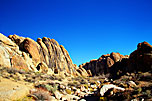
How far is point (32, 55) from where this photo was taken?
34.5 m

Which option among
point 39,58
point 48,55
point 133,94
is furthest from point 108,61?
point 133,94

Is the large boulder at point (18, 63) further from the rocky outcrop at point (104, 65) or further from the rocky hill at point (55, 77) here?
the rocky outcrop at point (104, 65)

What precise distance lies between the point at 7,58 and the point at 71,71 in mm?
25268

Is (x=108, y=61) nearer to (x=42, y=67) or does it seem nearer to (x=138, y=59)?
(x=138, y=59)

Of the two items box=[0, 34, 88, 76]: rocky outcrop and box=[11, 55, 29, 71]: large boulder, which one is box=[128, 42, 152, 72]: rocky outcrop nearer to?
box=[0, 34, 88, 76]: rocky outcrop

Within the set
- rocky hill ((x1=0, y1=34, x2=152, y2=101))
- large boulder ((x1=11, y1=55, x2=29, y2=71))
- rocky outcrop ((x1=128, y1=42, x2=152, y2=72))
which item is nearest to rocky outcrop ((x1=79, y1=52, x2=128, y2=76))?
rocky hill ((x1=0, y1=34, x2=152, y2=101))

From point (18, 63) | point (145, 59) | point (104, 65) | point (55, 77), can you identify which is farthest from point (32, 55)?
point (104, 65)

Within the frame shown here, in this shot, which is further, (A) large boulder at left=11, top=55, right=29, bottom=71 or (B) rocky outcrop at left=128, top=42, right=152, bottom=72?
(B) rocky outcrop at left=128, top=42, right=152, bottom=72

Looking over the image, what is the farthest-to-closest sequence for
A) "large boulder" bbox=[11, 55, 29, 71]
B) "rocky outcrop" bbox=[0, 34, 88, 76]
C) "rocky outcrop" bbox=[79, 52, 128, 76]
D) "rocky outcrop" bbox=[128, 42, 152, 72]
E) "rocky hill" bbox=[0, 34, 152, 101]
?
1. "rocky outcrop" bbox=[79, 52, 128, 76]
2. "rocky outcrop" bbox=[128, 42, 152, 72]
3. "rocky outcrop" bbox=[0, 34, 88, 76]
4. "large boulder" bbox=[11, 55, 29, 71]
5. "rocky hill" bbox=[0, 34, 152, 101]

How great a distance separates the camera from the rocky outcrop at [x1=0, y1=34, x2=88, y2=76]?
27.2m

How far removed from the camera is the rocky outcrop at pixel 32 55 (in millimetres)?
27225

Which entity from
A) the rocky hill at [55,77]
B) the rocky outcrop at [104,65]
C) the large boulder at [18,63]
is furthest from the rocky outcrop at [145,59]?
the large boulder at [18,63]

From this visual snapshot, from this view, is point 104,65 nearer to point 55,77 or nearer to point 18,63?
point 55,77

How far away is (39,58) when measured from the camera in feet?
120
